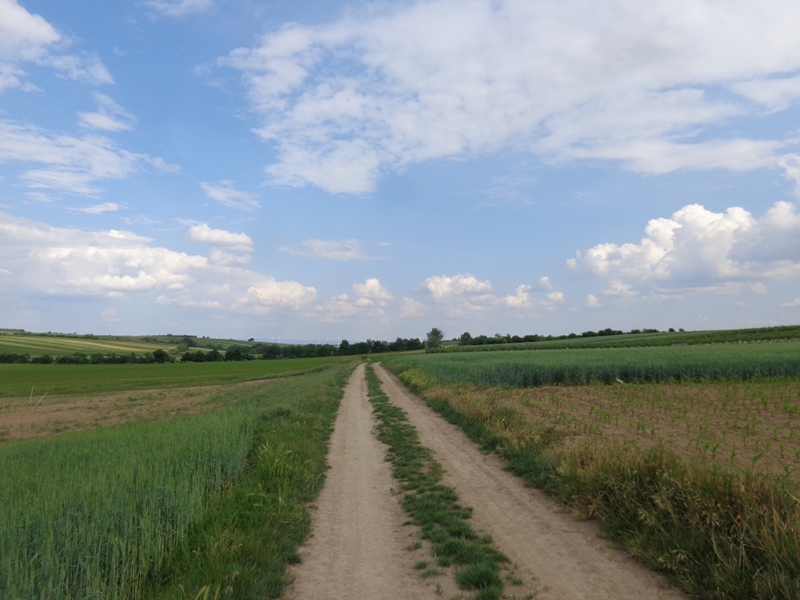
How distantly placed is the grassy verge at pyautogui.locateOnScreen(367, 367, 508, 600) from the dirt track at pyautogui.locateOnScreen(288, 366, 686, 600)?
187 mm

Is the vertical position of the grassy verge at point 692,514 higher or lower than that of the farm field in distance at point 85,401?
higher

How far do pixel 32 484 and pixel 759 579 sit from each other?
946cm

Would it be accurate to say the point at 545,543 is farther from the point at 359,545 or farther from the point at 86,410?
the point at 86,410

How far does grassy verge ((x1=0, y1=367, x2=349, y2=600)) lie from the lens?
410 centimetres

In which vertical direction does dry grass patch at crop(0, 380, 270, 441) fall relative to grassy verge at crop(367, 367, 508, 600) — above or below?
→ below

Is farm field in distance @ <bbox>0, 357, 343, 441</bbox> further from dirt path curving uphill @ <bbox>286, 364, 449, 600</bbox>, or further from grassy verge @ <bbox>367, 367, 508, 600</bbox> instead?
dirt path curving uphill @ <bbox>286, 364, 449, 600</bbox>

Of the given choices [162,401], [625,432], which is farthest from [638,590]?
[162,401]

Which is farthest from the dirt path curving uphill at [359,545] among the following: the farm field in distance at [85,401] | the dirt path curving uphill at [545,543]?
the farm field in distance at [85,401]

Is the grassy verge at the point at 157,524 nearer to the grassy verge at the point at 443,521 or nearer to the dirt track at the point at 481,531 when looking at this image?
the dirt track at the point at 481,531

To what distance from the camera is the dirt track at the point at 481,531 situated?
181 inches

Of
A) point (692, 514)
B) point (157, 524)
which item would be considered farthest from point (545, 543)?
point (157, 524)

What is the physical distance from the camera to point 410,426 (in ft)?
45.5

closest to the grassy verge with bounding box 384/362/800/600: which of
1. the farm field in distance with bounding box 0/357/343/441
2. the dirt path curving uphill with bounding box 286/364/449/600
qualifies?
the dirt path curving uphill with bounding box 286/364/449/600

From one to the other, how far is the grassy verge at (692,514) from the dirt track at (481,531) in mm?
283
